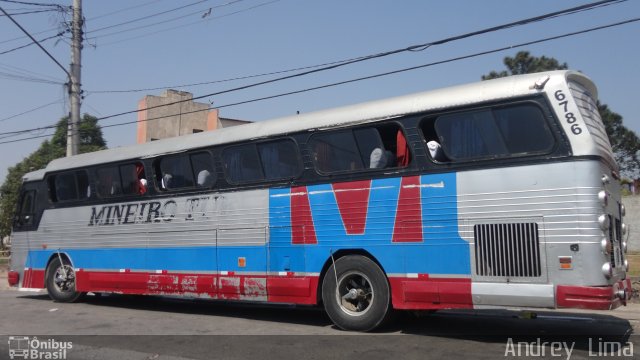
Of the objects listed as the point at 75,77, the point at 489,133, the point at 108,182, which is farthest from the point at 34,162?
the point at 489,133

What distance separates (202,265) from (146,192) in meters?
2.19

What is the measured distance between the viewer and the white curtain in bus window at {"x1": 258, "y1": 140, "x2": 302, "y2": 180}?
9273 mm

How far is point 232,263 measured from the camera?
9930 millimetres

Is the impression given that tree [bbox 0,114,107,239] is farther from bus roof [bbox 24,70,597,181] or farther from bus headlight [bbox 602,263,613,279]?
bus headlight [bbox 602,263,613,279]

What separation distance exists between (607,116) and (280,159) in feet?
102

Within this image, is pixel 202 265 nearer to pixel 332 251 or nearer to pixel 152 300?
pixel 332 251

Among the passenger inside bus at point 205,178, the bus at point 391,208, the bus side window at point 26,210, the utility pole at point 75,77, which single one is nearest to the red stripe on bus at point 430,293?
the bus at point 391,208

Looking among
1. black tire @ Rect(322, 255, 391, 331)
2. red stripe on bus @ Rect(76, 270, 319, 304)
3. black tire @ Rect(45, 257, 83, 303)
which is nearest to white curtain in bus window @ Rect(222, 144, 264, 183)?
red stripe on bus @ Rect(76, 270, 319, 304)

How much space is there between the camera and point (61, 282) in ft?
42.8

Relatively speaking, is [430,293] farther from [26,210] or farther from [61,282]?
[26,210]

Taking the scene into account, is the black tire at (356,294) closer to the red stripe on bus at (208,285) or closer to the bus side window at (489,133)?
the red stripe on bus at (208,285)

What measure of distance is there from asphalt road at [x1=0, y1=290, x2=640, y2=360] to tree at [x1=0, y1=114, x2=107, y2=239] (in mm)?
20668

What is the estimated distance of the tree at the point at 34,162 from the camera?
32.6m

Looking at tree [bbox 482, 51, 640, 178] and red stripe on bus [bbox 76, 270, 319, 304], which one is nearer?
red stripe on bus [bbox 76, 270, 319, 304]
